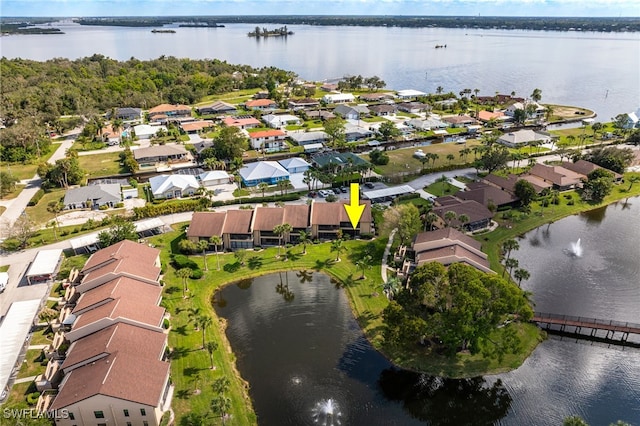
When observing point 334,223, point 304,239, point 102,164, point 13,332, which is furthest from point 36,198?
point 334,223

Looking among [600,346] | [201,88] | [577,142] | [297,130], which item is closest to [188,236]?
[600,346]

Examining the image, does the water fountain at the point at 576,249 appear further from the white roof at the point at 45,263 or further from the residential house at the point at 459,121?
the white roof at the point at 45,263

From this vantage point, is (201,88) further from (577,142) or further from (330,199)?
(577,142)

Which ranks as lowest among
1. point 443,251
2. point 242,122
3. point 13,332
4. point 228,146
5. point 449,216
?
point 13,332

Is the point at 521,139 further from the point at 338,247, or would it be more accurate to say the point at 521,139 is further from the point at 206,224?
the point at 206,224

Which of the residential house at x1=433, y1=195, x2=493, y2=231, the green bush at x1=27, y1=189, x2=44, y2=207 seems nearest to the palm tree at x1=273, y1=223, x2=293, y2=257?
the residential house at x1=433, y1=195, x2=493, y2=231

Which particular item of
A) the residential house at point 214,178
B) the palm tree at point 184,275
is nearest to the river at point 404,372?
the palm tree at point 184,275
